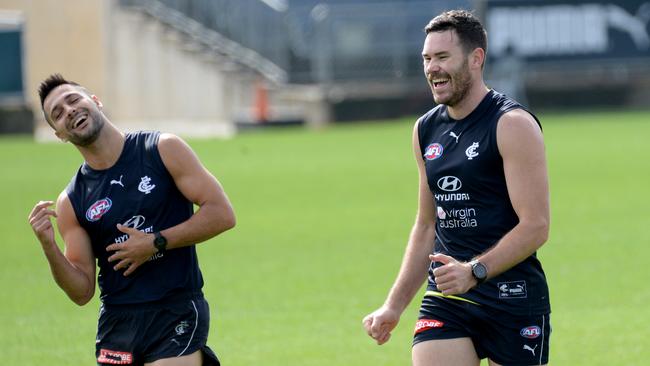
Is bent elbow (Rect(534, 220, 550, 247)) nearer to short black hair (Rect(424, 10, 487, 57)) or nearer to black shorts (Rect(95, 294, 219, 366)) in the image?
short black hair (Rect(424, 10, 487, 57))

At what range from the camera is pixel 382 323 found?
6.30 metres

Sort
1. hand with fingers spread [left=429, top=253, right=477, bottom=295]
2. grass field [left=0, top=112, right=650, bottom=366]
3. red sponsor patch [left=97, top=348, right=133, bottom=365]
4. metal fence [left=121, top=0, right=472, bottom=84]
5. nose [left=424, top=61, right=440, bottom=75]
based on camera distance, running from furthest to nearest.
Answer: metal fence [left=121, top=0, right=472, bottom=84], grass field [left=0, top=112, right=650, bottom=366], red sponsor patch [left=97, top=348, right=133, bottom=365], nose [left=424, top=61, right=440, bottom=75], hand with fingers spread [left=429, top=253, right=477, bottom=295]

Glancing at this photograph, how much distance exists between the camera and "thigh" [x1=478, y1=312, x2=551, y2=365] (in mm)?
6055

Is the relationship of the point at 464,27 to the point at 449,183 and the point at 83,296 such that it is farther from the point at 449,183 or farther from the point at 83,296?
the point at 83,296

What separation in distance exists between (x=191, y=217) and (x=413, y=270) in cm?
115

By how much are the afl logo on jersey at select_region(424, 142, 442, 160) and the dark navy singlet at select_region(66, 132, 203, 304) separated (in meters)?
1.30

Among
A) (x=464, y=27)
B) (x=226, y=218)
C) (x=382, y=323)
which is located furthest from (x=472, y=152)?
(x=226, y=218)

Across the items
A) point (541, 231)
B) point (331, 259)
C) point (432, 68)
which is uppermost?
point (432, 68)

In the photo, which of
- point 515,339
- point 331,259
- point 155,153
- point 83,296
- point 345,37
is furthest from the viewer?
point 345,37

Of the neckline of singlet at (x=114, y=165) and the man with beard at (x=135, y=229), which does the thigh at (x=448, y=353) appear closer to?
the man with beard at (x=135, y=229)

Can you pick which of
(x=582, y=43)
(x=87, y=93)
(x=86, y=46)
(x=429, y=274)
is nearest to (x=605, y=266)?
(x=429, y=274)

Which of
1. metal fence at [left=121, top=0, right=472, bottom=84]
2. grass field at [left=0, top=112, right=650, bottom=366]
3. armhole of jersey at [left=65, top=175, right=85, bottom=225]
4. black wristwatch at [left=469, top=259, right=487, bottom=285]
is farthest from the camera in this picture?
metal fence at [left=121, top=0, right=472, bottom=84]

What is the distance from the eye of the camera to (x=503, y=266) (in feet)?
19.0

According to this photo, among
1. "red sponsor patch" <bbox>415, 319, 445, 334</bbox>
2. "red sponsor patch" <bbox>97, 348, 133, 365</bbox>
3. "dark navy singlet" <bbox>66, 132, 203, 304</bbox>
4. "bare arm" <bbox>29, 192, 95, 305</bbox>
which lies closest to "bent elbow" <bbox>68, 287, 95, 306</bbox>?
"bare arm" <bbox>29, 192, 95, 305</bbox>
